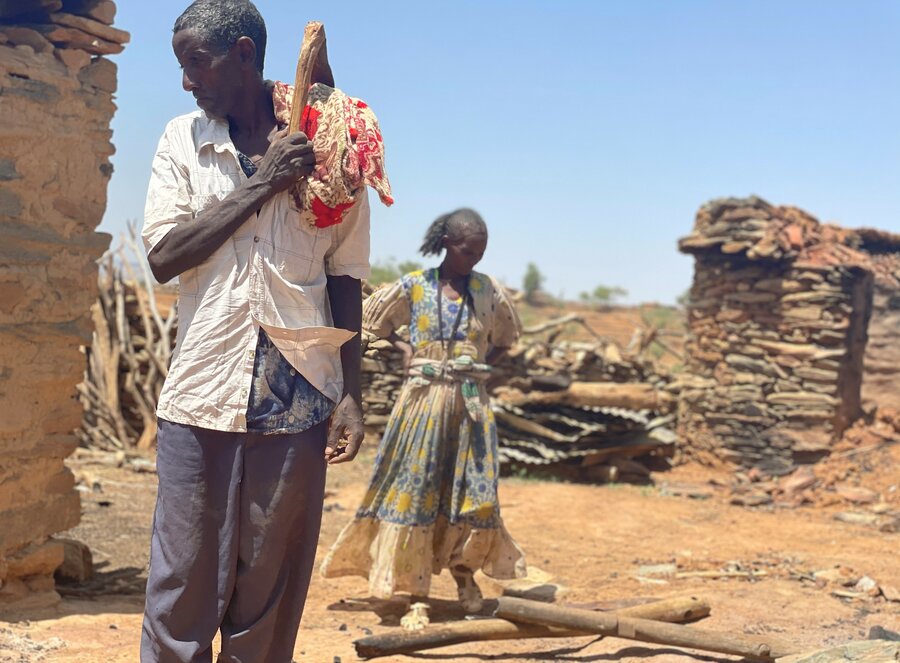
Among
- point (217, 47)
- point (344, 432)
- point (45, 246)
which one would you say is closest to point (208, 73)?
point (217, 47)

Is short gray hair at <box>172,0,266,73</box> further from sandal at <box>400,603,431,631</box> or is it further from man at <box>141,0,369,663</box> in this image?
sandal at <box>400,603,431,631</box>

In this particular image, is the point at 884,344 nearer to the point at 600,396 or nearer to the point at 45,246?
the point at 600,396

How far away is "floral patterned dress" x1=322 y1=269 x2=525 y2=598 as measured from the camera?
485cm

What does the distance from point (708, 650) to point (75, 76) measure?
150 inches

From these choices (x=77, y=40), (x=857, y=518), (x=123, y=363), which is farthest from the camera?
(x=123, y=363)

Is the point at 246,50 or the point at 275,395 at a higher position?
the point at 246,50

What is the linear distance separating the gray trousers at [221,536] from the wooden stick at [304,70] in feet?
2.60

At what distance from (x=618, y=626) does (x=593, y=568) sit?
9.03ft

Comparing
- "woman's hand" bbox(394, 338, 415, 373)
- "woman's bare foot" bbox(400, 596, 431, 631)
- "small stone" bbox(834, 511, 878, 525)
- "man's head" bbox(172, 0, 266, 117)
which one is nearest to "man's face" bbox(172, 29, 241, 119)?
"man's head" bbox(172, 0, 266, 117)

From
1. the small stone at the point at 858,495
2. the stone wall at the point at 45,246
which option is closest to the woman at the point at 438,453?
the stone wall at the point at 45,246

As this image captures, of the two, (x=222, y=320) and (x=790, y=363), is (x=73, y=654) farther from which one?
(x=790, y=363)

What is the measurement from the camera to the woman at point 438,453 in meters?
4.85

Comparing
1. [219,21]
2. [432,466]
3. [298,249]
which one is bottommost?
[432,466]

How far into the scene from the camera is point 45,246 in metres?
4.32
